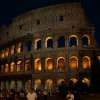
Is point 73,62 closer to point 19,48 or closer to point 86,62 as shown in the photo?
point 86,62

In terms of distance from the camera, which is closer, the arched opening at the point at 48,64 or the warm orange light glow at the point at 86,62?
the warm orange light glow at the point at 86,62

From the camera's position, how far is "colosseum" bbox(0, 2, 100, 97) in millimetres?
29234

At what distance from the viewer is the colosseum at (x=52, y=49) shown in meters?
29.2

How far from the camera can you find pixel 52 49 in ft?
98.9

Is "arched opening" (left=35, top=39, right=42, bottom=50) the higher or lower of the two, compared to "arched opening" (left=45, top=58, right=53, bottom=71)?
higher

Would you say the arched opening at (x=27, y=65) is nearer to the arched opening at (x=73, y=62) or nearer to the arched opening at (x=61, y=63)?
the arched opening at (x=61, y=63)

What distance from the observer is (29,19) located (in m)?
33.5

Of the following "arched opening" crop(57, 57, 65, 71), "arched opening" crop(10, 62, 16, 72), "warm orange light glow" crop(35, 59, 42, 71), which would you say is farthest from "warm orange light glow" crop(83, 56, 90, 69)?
"arched opening" crop(10, 62, 16, 72)

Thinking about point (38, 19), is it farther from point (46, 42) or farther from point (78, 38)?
point (78, 38)

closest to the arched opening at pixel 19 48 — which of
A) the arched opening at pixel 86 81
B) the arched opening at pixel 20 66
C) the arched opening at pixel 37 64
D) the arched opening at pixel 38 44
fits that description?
the arched opening at pixel 20 66

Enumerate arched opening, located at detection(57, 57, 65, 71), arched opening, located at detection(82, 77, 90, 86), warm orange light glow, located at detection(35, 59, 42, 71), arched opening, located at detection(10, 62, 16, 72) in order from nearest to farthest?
arched opening, located at detection(82, 77, 90, 86) < arched opening, located at detection(57, 57, 65, 71) < warm orange light glow, located at detection(35, 59, 42, 71) < arched opening, located at detection(10, 62, 16, 72)

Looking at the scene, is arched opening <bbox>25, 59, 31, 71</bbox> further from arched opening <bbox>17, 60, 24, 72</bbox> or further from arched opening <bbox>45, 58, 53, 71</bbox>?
arched opening <bbox>45, 58, 53, 71</bbox>

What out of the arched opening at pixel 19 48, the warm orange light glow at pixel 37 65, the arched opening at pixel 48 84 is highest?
the arched opening at pixel 19 48

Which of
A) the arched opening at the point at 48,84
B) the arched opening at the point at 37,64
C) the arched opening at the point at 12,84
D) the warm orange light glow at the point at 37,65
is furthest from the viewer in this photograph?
the arched opening at the point at 12,84
